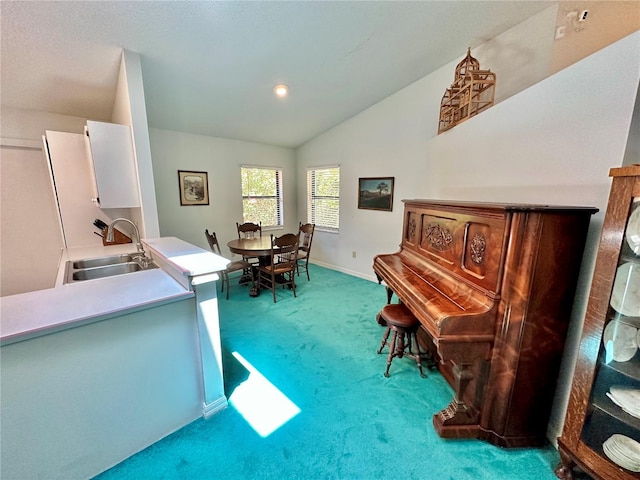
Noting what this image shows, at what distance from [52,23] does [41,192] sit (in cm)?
212

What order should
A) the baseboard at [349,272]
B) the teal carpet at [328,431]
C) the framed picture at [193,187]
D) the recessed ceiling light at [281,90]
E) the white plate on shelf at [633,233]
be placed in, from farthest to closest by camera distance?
the baseboard at [349,272]
the framed picture at [193,187]
the recessed ceiling light at [281,90]
the teal carpet at [328,431]
the white plate on shelf at [633,233]

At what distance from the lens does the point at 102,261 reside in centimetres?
240

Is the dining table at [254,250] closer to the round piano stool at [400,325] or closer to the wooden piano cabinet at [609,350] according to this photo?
→ the round piano stool at [400,325]

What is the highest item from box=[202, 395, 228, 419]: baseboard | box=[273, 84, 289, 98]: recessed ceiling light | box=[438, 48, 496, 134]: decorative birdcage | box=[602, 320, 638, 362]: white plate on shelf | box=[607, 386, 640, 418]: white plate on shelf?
box=[273, 84, 289, 98]: recessed ceiling light

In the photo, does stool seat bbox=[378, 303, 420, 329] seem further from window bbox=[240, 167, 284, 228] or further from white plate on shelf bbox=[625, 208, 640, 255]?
window bbox=[240, 167, 284, 228]

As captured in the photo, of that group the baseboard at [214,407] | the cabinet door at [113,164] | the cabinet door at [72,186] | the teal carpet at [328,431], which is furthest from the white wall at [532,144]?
the cabinet door at [72,186]

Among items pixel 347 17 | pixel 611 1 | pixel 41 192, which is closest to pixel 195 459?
pixel 347 17

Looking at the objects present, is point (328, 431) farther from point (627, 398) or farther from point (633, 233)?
point (633, 233)

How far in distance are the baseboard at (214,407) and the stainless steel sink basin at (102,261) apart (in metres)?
1.59

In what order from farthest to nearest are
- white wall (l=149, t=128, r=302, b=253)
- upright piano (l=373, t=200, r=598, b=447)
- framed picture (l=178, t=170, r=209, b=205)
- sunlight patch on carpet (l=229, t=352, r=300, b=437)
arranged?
framed picture (l=178, t=170, r=209, b=205) < white wall (l=149, t=128, r=302, b=253) < sunlight patch on carpet (l=229, t=352, r=300, b=437) < upright piano (l=373, t=200, r=598, b=447)

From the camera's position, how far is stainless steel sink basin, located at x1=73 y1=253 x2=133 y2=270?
88.6 inches

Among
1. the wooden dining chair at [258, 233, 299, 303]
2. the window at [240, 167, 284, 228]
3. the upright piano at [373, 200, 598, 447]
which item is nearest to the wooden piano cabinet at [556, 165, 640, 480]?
the upright piano at [373, 200, 598, 447]

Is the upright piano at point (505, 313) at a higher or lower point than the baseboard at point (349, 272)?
higher

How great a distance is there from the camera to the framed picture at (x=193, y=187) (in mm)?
4113
